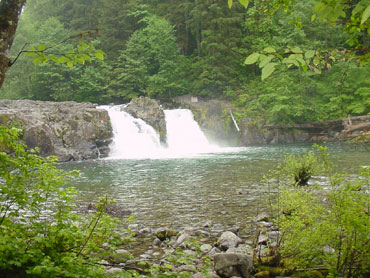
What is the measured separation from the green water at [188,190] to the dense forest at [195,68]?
13.1m

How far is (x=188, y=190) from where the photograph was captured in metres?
9.24

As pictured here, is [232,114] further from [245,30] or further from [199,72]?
[245,30]

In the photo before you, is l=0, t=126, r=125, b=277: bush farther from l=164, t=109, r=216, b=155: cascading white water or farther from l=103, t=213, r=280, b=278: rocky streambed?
l=164, t=109, r=216, b=155: cascading white water

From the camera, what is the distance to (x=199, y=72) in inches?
1261

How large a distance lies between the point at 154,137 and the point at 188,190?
14.6 metres

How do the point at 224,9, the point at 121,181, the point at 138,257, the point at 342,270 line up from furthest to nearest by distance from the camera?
1. the point at 224,9
2. the point at 121,181
3. the point at 138,257
4. the point at 342,270

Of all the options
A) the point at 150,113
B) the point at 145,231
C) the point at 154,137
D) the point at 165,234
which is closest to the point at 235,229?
the point at 165,234

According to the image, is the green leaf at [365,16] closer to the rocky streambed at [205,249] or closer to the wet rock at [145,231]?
the rocky streambed at [205,249]

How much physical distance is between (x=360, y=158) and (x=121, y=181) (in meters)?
11.0

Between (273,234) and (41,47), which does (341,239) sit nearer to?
(273,234)

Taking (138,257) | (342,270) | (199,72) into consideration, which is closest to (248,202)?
(138,257)

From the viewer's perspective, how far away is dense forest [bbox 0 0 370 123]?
2606cm

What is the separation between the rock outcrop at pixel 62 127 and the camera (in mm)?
17703

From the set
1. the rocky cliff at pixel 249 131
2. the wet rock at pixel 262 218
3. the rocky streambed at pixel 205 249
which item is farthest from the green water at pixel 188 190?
the rocky cliff at pixel 249 131
